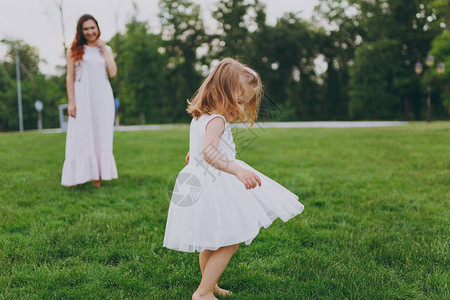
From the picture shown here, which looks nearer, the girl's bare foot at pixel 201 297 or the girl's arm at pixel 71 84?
the girl's bare foot at pixel 201 297

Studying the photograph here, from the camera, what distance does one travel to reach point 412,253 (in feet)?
9.18

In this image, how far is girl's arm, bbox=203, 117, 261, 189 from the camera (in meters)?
1.96

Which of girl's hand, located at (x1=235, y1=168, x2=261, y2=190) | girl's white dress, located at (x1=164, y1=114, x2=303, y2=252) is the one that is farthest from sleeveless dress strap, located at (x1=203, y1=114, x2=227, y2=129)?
girl's hand, located at (x1=235, y1=168, x2=261, y2=190)

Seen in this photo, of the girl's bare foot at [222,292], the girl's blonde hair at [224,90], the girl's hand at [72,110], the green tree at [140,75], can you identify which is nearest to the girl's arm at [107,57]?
the girl's hand at [72,110]

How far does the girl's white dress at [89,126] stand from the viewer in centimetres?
504

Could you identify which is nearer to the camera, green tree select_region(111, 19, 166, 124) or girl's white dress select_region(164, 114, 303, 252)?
girl's white dress select_region(164, 114, 303, 252)

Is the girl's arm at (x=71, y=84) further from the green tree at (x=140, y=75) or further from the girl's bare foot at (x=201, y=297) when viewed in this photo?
the green tree at (x=140, y=75)

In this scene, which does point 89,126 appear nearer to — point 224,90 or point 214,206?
point 224,90

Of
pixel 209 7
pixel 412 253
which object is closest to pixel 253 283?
pixel 412 253

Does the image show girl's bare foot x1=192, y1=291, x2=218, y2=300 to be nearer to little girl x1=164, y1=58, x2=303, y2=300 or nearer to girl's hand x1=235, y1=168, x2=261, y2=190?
little girl x1=164, y1=58, x2=303, y2=300

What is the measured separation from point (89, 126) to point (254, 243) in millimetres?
3153

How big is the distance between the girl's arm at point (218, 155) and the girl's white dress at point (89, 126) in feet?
11.5

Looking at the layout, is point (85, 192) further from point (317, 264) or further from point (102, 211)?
point (317, 264)

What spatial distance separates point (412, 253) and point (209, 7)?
40.1 m
